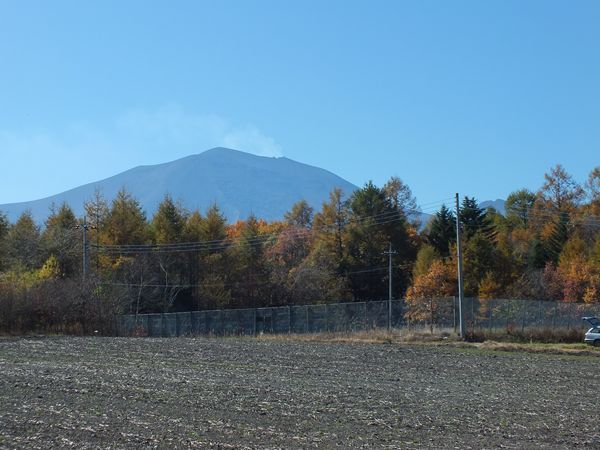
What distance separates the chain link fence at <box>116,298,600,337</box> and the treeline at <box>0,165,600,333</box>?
532 centimetres

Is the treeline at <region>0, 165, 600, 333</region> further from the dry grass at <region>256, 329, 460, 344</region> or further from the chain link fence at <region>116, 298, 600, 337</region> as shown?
the dry grass at <region>256, 329, 460, 344</region>

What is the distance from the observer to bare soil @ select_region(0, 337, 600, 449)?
12.2 meters

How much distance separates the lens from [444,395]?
61.0ft

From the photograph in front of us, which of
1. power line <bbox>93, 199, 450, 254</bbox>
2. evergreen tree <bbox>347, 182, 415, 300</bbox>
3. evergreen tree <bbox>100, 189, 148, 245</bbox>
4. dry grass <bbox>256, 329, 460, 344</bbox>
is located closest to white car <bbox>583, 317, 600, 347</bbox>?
dry grass <bbox>256, 329, 460, 344</bbox>

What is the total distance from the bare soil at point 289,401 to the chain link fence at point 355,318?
15.4 m

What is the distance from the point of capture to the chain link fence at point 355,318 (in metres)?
46.2

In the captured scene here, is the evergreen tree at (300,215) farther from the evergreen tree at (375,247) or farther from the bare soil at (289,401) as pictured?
the bare soil at (289,401)

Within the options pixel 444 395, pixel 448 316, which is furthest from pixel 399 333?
pixel 444 395

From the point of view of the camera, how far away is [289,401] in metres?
16.6

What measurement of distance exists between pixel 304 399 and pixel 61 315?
116 ft

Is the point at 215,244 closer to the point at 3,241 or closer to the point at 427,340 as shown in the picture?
the point at 3,241

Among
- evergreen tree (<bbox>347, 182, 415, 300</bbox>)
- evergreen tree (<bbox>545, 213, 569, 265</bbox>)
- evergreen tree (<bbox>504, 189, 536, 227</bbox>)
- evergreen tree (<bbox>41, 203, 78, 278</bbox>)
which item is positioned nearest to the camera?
evergreen tree (<bbox>41, 203, 78, 278</bbox>)

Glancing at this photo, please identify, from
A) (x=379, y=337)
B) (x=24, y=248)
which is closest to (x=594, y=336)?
(x=379, y=337)

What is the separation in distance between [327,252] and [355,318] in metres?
27.3
